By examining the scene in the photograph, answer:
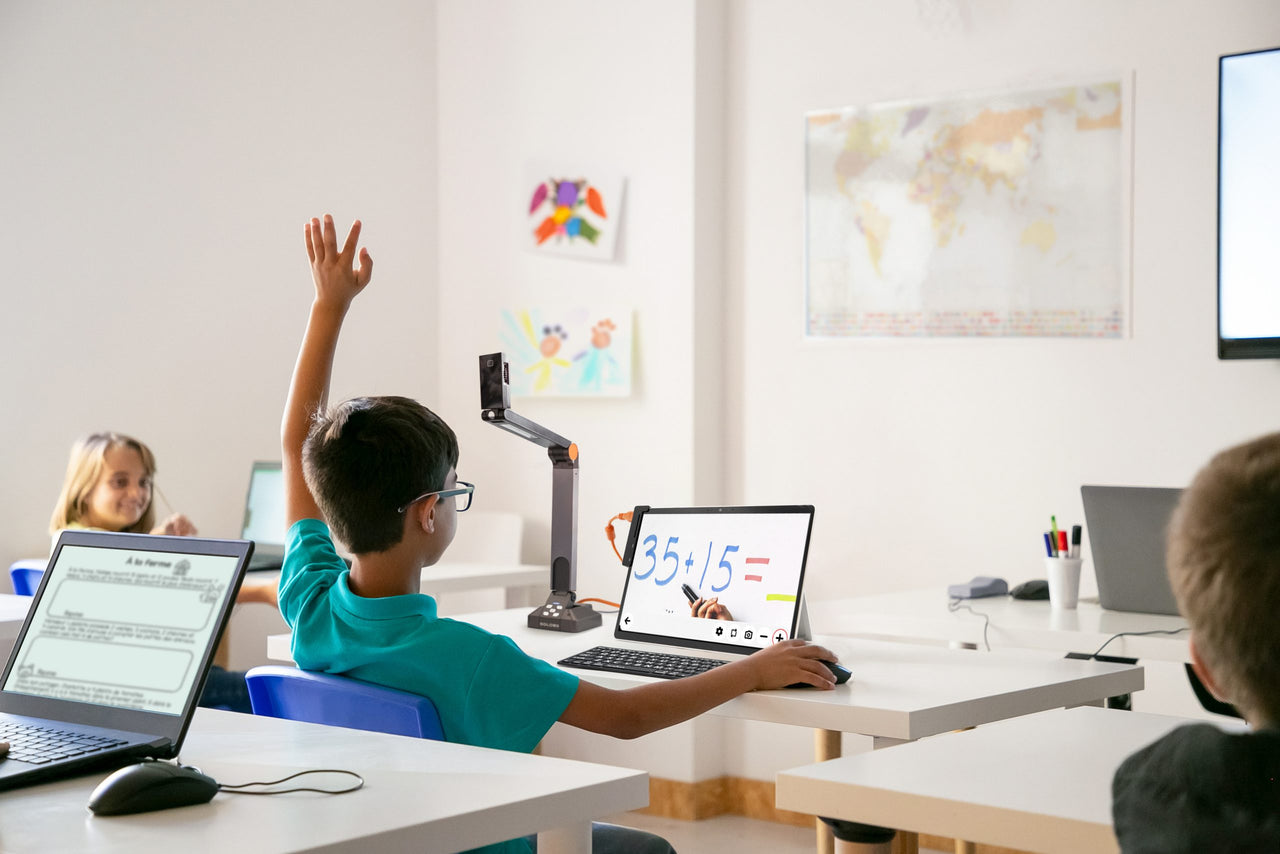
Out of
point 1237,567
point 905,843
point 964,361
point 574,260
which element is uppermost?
point 574,260

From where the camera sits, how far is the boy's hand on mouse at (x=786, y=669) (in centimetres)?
191

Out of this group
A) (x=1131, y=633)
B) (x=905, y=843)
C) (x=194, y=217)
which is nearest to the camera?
(x=905, y=843)

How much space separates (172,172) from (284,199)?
0.39 m

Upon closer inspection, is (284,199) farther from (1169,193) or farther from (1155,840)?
(1155,840)

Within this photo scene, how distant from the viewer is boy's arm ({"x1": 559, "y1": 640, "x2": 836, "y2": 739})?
1.67m

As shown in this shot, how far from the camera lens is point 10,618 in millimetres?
2672

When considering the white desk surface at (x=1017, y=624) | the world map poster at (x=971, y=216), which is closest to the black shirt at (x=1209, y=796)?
the white desk surface at (x=1017, y=624)

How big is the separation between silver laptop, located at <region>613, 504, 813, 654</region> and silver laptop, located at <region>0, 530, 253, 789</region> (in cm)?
98

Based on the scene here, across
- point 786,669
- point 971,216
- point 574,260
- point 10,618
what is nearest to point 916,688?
point 786,669

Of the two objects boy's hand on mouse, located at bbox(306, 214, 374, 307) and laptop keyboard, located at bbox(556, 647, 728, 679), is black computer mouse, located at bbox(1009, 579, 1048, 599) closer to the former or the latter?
laptop keyboard, located at bbox(556, 647, 728, 679)

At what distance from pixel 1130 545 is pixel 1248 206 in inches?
36.8

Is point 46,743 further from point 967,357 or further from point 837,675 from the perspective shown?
point 967,357

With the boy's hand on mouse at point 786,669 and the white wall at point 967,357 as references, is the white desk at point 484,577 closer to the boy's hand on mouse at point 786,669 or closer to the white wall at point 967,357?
the white wall at point 967,357

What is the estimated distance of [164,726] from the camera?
1.41 m
